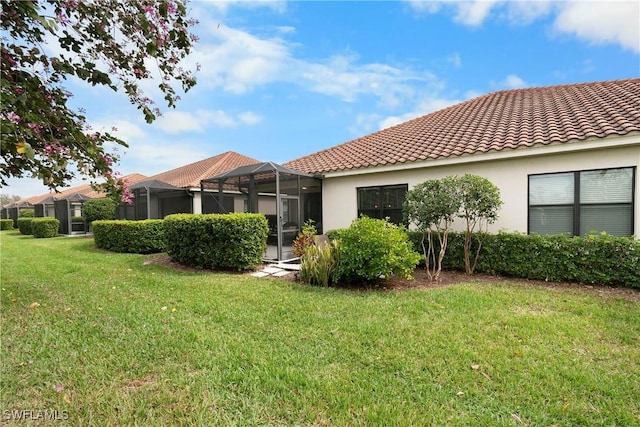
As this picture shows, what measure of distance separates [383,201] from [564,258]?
5.08m

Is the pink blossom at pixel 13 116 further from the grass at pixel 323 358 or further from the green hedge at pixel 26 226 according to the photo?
the green hedge at pixel 26 226

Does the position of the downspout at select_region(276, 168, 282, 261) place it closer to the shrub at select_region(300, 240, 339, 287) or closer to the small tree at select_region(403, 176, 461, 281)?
the shrub at select_region(300, 240, 339, 287)

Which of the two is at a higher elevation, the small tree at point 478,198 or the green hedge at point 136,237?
the small tree at point 478,198

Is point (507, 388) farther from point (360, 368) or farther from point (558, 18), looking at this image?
point (558, 18)

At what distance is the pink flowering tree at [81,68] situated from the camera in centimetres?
304

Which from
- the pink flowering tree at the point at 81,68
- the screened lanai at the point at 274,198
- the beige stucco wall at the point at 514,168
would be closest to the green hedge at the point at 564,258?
the beige stucco wall at the point at 514,168

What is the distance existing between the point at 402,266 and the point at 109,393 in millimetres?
5249

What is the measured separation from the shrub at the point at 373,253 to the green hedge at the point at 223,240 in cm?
290

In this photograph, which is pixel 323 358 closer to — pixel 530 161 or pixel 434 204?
pixel 434 204

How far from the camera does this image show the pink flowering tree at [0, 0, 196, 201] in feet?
9.97

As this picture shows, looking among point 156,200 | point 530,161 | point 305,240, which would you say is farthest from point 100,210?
point 530,161

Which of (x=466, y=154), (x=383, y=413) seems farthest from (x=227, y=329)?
(x=466, y=154)

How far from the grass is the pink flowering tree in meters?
2.04

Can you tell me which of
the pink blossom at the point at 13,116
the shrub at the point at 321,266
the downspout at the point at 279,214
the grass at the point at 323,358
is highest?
the pink blossom at the point at 13,116
